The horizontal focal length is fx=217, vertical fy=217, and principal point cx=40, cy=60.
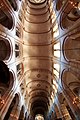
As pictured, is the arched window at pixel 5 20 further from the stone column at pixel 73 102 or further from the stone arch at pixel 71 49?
the stone column at pixel 73 102

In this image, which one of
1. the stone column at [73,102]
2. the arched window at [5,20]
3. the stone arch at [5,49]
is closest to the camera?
the stone column at [73,102]

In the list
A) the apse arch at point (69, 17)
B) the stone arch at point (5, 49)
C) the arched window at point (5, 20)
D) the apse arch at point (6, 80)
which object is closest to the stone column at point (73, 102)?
the apse arch at point (6, 80)

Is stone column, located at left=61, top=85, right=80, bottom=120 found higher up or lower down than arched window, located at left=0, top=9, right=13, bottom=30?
lower down

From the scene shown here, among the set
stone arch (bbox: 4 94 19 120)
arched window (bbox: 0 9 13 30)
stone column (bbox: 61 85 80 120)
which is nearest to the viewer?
stone column (bbox: 61 85 80 120)

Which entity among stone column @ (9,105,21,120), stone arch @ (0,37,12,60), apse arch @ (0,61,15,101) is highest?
stone arch @ (0,37,12,60)

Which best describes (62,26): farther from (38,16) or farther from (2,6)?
(38,16)

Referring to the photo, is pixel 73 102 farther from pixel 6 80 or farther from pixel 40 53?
pixel 40 53

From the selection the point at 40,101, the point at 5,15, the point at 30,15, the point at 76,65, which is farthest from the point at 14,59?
the point at 40,101

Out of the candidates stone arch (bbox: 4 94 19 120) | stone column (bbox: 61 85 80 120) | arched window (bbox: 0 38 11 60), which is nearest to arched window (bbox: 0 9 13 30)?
arched window (bbox: 0 38 11 60)

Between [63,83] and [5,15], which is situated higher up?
[5,15]

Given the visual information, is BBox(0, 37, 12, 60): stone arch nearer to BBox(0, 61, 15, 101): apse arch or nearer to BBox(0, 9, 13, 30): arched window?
BBox(0, 61, 15, 101): apse arch

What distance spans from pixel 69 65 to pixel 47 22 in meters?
9.01

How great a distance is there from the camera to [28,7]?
2461 centimetres

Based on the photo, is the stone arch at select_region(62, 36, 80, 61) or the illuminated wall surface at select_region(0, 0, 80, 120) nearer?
the illuminated wall surface at select_region(0, 0, 80, 120)
